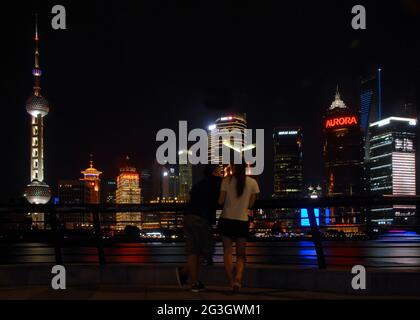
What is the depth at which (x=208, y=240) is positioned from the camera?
967cm

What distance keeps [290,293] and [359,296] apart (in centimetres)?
100

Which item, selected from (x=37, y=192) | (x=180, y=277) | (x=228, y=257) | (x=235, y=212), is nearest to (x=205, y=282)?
(x=180, y=277)

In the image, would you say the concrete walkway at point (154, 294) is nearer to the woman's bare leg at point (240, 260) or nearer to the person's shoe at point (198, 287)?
the person's shoe at point (198, 287)

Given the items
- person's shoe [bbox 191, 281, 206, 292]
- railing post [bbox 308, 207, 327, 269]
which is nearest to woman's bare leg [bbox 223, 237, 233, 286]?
person's shoe [bbox 191, 281, 206, 292]

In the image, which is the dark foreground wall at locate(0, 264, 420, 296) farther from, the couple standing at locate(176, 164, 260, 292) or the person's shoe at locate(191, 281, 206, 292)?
the person's shoe at locate(191, 281, 206, 292)

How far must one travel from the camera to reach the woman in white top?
30.8 feet

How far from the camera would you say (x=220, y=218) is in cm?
950

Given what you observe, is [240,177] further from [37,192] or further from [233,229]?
[37,192]

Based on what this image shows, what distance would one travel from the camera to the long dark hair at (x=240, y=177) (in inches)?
368

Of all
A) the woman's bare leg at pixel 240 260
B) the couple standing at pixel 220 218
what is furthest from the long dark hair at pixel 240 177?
the woman's bare leg at pixel 240 260

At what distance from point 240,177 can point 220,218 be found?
716mm
